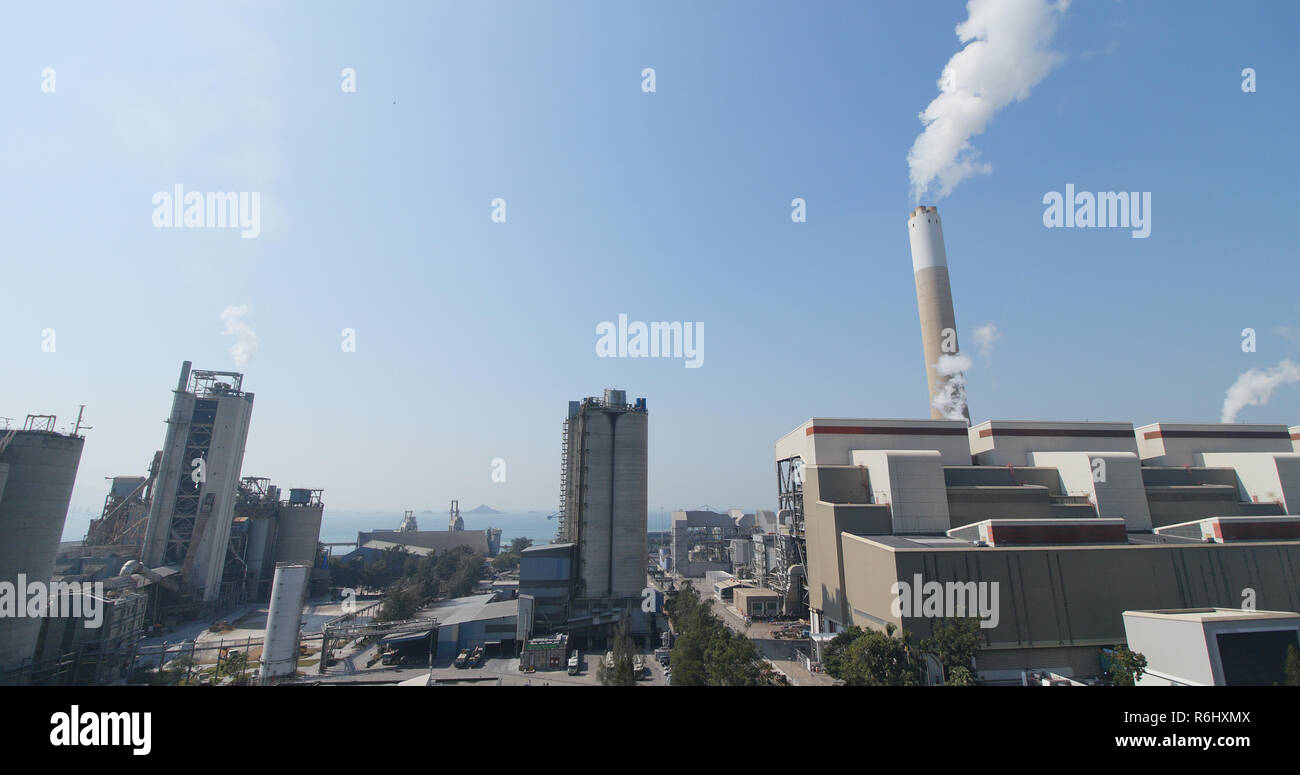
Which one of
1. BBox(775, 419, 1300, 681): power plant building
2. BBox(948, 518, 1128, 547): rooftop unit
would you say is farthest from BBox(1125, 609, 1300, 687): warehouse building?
BBox(948, 518, 1128, 547): rooftop unit

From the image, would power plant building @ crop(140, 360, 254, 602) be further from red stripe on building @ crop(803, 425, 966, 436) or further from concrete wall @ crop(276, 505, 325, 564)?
red stripe on building @ crop(803, 425, 966, 436)

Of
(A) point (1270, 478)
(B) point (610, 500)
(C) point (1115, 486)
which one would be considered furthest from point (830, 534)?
(A) point (1270, 478)

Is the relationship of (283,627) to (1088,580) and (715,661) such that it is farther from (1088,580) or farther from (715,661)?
(1088,580)

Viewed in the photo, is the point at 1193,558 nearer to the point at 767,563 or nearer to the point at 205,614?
the point at 767,563

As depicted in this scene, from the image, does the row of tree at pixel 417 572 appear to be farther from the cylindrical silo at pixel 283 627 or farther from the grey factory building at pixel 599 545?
the cylindrical silo at pixel 283 627

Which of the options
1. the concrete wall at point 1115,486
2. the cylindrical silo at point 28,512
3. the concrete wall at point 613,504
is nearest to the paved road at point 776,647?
the concrete wall at point 613,504
